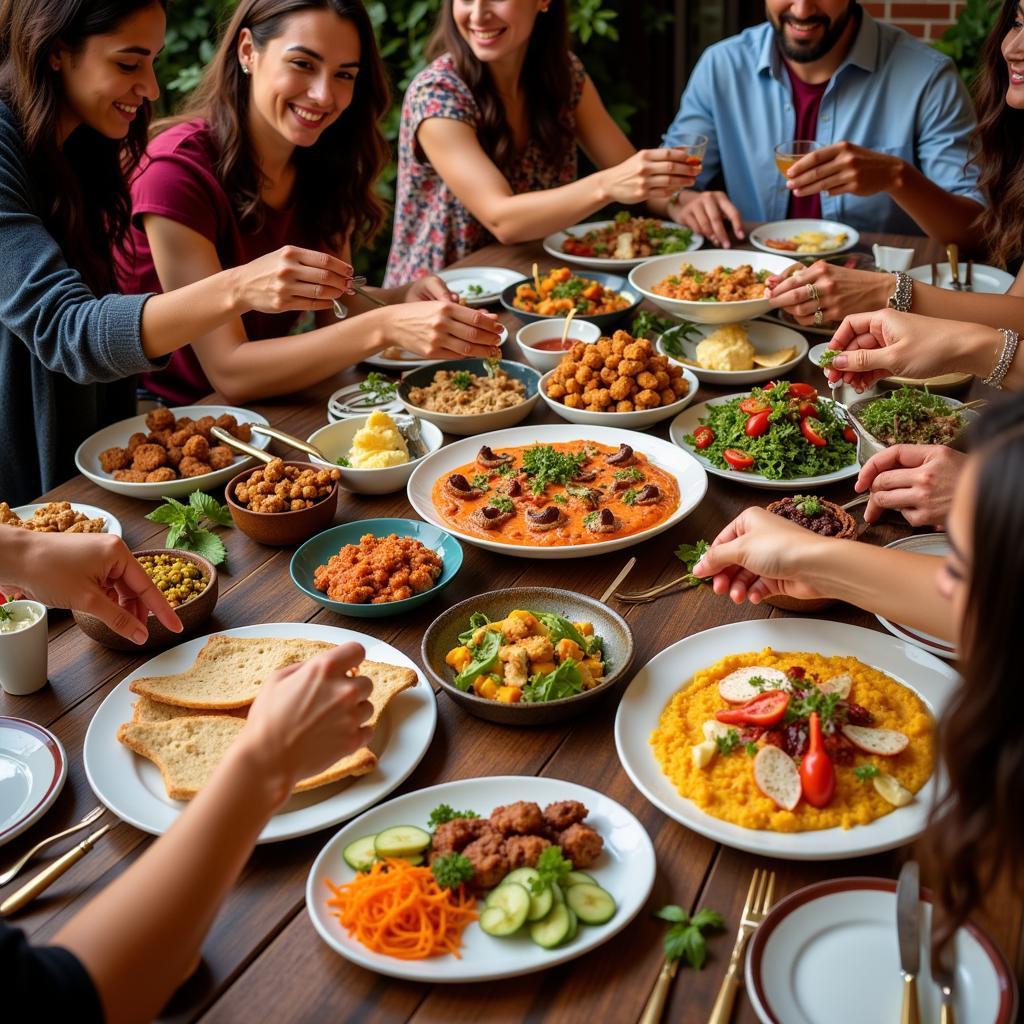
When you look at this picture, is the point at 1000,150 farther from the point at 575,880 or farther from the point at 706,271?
the point at 575,880

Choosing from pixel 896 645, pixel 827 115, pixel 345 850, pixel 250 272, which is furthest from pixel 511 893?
pixel 827 115

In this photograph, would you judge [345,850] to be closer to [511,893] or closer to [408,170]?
[511,893]

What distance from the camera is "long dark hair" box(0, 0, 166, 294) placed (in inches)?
102

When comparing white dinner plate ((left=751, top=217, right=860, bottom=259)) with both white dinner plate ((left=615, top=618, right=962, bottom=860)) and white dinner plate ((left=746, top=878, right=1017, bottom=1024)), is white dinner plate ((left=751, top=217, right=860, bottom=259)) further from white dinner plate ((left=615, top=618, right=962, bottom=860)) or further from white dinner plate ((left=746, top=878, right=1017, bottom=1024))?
white dinner plate ((left=746, top=878, right=1017, bottom=1024))

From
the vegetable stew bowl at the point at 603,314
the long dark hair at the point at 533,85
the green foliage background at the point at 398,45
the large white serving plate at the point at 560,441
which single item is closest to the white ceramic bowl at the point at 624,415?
the large white serving plate at the point at 560,441

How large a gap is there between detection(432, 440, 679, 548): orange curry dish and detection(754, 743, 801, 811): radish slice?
77cm

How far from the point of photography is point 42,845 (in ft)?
5.11

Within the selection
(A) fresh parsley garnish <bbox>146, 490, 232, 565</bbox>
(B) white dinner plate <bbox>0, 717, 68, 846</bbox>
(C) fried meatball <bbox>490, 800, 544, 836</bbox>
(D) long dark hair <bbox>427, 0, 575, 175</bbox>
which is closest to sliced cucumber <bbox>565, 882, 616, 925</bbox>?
(C) fried meatball <bbox>490, 800, 544, 836</bbox>

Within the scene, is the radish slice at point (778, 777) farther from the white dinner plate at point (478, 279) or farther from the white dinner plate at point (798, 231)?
the white dinner plate at point (798, 231)

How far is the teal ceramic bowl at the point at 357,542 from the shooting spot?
6.77 ft

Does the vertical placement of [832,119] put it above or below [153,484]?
above

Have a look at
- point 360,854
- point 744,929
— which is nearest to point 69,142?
point 360,854

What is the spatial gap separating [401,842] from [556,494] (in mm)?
1156

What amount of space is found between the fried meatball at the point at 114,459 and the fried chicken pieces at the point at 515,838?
5.31 ft
